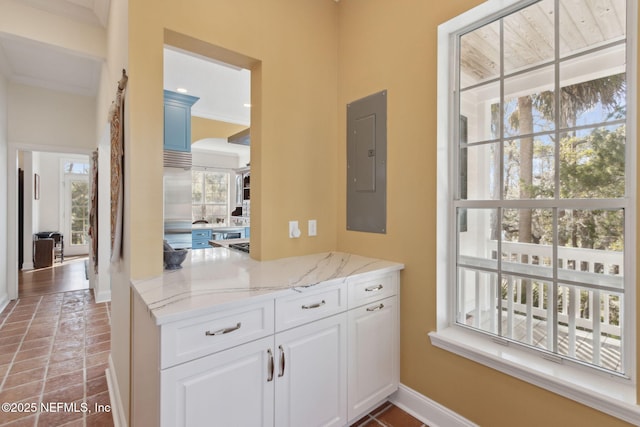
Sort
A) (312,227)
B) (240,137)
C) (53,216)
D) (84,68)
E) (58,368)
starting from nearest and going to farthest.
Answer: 1. (312,227)
2. (58,368)
3. (84,68)
4. (240,137)
5. (53,216)

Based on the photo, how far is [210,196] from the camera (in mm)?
8156

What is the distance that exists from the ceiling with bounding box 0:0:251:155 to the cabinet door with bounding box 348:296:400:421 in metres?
2.27

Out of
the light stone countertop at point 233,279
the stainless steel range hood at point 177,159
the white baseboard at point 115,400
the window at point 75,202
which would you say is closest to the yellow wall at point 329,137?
the light stone countertop at point 233,279

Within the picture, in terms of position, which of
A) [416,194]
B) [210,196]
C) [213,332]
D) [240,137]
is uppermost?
[240,137]

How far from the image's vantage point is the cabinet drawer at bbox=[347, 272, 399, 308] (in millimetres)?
1720

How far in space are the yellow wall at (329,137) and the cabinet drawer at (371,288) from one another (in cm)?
11

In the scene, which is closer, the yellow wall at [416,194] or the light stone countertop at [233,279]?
the light stone countertop at [233,279]

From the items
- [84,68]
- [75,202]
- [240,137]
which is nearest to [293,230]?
[84,68]

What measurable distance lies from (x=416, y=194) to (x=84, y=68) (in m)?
4.02

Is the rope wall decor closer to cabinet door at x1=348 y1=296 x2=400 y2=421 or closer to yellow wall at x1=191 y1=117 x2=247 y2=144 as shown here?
cabinet door at x1=348 y1=296 x2=400 y2=421

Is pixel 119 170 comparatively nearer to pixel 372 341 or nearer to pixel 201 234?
pixel 372 341

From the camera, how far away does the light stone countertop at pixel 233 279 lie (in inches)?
47.4

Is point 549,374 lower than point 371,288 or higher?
lower

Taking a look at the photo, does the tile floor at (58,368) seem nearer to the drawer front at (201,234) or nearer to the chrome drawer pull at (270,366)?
the chrome drawer pull at (270,366)
